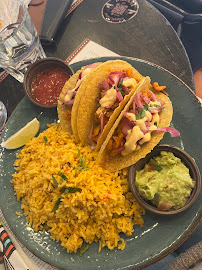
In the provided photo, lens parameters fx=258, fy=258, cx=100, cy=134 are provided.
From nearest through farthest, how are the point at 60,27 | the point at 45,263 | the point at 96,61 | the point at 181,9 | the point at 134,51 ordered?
the point at 45,263
the point at 96,61
the point at 134,51
the point at 60,27
the point at 181,9

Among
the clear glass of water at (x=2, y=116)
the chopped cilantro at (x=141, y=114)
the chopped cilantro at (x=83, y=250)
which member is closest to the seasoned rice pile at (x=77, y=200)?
the chopped cilantro at (x=83, y=250)

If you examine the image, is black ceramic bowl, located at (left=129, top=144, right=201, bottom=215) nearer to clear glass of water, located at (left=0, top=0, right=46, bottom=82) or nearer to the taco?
the taco

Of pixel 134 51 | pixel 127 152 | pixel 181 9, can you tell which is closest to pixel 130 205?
pixel 127 152

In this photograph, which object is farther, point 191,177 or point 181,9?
point 181,9

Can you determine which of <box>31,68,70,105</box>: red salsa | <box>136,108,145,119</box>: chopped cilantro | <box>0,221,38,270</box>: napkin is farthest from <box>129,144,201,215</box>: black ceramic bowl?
<box>0,221,38,270</box>: napkin

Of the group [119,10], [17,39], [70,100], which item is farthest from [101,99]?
[119,10]

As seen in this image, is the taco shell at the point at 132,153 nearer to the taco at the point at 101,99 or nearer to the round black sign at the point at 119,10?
the taco at the point at 101,99

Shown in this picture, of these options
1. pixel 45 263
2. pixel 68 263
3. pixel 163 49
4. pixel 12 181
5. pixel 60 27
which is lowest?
pixel 45 263

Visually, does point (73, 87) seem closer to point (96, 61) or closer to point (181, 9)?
point (96, 61)
